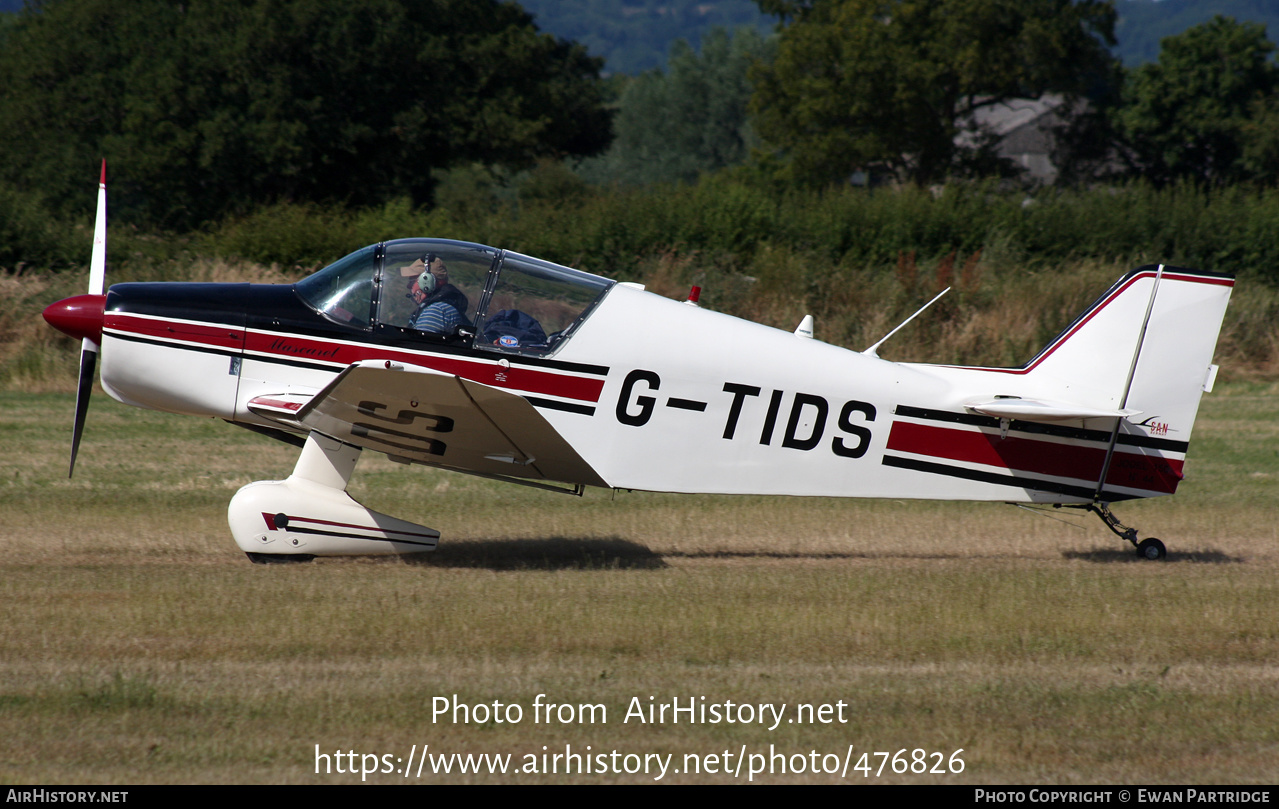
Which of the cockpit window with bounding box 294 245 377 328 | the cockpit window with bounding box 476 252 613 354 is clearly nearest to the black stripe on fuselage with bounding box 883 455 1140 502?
the cockpit window with bounding box 476 252 613 354

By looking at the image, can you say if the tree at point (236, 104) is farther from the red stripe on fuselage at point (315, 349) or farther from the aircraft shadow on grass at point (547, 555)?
the red stripe on fuselage at point (315, 349)

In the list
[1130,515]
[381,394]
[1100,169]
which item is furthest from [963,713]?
[1100,169]

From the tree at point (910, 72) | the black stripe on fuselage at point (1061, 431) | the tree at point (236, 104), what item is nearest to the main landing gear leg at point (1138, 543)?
the black stripe on fuselage at point (1061, 431)

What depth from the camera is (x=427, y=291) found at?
6.60 metres

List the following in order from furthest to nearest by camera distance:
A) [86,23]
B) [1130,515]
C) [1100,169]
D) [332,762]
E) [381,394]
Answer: [1100,169], [86,23], [1130,515], [381,394], [332,762]

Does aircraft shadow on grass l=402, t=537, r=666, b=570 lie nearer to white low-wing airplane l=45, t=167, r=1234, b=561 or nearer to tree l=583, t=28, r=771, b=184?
white low-wing airplane l=45, t=167, r=1234, b=561

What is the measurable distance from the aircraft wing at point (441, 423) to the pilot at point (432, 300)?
0.56m

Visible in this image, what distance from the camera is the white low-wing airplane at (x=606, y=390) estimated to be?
6590 mm

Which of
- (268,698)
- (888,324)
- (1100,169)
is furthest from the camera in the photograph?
(1100,169)

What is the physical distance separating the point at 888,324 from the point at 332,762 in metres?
13.1

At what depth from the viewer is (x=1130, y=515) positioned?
9.12 meters

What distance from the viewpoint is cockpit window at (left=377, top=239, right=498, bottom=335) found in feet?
21.6

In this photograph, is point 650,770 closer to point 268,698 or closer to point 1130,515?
point 268,698

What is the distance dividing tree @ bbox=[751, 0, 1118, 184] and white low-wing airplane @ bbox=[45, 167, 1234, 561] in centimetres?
3520
